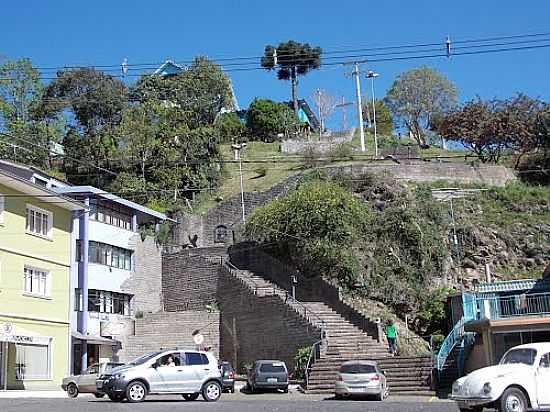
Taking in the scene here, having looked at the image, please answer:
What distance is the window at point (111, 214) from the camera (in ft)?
149

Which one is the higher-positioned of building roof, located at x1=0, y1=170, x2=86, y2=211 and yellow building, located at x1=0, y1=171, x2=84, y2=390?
building roof, located at x1=0, y1=170, x2=86, y2=211

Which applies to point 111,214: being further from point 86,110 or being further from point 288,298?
point 86,110

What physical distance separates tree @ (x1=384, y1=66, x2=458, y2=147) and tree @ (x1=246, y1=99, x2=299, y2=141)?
10.9 meters

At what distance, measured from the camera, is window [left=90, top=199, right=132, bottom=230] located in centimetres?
4531

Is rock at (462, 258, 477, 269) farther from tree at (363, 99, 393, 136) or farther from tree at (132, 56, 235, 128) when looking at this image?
tree at (363, 99, 393, 136)

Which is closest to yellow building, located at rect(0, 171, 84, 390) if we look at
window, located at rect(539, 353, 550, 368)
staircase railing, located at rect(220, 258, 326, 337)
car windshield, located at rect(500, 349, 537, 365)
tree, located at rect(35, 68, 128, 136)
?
staircase railing, located at rect(220, 258, 326, 337)

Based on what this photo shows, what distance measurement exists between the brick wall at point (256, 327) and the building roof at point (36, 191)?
33.2 ft

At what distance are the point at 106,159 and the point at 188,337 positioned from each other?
63.5ft

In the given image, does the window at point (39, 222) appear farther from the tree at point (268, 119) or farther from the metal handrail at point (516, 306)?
the tree at point (268, 119)

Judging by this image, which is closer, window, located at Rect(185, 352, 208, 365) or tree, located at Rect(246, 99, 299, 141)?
window, located at Rect(185, 352, 208, 365)

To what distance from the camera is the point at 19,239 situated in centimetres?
3334

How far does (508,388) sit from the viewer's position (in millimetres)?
16922

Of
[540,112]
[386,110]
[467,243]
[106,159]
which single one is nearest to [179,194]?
[106,159]

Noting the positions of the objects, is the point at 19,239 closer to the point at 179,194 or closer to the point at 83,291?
the point at 83,291
